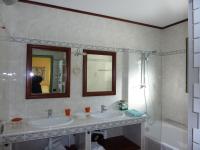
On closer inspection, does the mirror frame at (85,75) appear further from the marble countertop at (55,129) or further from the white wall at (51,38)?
the marble countertop at (55,129)

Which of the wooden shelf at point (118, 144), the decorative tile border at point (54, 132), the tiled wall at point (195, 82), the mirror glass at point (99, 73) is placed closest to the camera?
the tiled wall at point (195, 82)

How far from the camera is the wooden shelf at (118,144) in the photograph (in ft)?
8.14

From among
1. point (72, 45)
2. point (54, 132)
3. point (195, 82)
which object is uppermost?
point (72, 45)

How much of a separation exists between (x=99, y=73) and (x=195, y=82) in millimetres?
2150

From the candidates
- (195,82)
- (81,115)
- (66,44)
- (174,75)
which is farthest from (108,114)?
(195,82)

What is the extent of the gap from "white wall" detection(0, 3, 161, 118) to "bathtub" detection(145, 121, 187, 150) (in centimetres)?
78

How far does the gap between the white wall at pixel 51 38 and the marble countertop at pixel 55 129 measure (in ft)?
0.97

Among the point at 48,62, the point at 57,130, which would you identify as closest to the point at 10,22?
the point at 48,62

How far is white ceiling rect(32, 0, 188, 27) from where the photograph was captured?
7.32 ft

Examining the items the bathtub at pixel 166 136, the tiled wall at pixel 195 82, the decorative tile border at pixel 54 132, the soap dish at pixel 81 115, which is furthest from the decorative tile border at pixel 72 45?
the tiled wall at pixel 195 82

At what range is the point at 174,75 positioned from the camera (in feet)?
9.94

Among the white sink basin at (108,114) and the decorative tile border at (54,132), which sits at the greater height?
the white sink basin at (108,114)

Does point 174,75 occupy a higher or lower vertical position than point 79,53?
lower

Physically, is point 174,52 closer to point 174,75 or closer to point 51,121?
point 174,75
